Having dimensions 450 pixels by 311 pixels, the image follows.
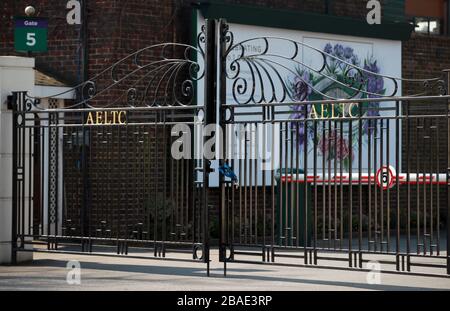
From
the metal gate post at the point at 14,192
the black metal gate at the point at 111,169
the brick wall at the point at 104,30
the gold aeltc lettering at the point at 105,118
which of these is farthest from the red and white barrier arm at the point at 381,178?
the metal gate post at the point at 14,192

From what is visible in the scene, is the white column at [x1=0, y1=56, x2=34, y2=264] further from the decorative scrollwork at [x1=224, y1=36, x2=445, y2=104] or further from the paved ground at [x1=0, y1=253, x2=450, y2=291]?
the decorative scrollwork at [x1=224, y1=36, x2=445, y2=104]

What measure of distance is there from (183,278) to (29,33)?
6608mm

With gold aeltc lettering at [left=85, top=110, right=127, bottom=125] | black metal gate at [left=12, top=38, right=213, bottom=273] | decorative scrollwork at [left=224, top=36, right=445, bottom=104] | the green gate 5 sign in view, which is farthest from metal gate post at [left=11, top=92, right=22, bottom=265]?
decorative scrollwork at [left=224, top=36, right=445, bottom=104]

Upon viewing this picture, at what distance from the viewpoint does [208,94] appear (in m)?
13.5

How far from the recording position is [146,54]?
19.2m

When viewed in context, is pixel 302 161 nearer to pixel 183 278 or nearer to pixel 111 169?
pixel 111 169

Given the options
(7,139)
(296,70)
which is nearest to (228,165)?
(7,139)

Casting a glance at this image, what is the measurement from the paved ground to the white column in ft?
1.49

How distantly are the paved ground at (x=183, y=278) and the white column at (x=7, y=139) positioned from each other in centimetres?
45

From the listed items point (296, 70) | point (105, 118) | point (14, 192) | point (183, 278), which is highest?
point (296, 70)

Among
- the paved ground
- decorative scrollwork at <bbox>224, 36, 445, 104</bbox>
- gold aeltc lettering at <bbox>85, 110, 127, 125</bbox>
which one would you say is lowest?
the paved ground

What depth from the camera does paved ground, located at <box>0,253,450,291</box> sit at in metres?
11.9

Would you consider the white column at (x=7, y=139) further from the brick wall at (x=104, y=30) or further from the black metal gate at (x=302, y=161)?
the brick wall at (x=104, y=30)
